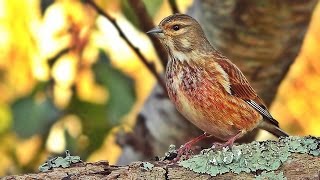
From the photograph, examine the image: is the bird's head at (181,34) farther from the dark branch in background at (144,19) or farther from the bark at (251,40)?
the bark at (251,40)

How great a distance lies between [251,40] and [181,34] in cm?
61

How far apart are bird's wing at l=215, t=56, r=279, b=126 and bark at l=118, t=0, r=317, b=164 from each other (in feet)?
1.96

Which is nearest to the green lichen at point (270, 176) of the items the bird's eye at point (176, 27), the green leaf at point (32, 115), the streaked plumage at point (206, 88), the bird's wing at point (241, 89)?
the streaked plumage at point (206, 88)

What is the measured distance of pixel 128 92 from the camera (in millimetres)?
5059

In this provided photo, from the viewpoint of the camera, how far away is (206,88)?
378cm

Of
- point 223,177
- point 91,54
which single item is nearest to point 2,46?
point 91,54

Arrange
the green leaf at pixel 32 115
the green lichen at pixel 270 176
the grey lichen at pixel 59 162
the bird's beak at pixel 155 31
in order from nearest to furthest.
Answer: the green lichen at pixel 270 176
the grey lichen at pixel 59 162
the bird's beak at pixel 155 31
the green leaf at pixel 32 115

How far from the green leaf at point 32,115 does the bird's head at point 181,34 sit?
1.08 m

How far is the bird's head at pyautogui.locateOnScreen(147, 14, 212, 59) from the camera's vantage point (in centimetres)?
399

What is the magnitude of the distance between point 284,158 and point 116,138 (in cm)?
218

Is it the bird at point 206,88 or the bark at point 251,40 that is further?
the bark at point 251,40

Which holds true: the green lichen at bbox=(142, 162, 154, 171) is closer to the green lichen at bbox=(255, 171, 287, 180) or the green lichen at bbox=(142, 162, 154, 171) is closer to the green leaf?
the green lichen at bbox=(255, 171, 287, 180)

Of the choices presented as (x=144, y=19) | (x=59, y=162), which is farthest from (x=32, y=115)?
(x=59, y=162)

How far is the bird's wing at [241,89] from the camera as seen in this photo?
385 centimetres
